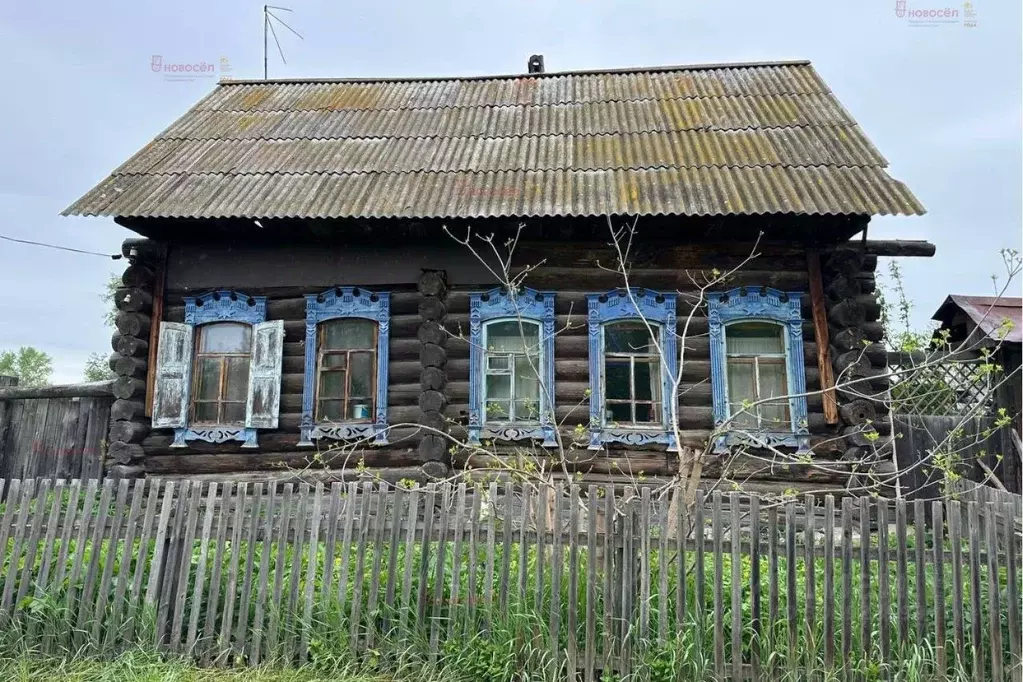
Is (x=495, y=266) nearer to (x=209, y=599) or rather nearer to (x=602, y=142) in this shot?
(x=602, y=142)

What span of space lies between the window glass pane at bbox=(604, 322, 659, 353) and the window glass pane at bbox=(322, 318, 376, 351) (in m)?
2.85

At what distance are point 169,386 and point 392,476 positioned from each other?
113 inches

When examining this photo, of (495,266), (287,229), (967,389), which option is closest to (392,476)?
(495,266)

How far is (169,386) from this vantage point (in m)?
7.40

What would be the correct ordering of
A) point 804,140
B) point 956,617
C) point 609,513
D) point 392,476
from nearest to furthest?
point 956,617, point 609,513, point 392,476, point 804,140

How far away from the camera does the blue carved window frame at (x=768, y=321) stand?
7020 mm

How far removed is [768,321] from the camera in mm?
7336

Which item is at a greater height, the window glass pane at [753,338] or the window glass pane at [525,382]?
the window glass pane at [753,338]

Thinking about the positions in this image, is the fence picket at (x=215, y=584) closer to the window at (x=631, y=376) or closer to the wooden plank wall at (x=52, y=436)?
the window at (x=631, y=376)

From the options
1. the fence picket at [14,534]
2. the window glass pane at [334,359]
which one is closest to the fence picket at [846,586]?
the fence picket at [14,534]

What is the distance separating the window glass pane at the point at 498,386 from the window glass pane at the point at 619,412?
1196mm

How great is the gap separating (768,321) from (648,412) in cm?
177

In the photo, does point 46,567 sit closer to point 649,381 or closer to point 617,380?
point 617,380

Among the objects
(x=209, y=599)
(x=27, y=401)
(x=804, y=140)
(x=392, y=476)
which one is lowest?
(x=209, y=599)
